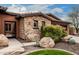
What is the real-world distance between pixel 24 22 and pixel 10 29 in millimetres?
272

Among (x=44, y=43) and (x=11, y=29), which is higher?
(x=11, y=29)

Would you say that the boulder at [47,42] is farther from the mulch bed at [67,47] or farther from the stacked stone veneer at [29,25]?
the stacked stone veneer at [29,25]

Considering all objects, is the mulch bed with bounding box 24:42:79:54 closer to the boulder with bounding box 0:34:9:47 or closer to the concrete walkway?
the concrete walkway

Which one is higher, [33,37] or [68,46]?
[33,37]

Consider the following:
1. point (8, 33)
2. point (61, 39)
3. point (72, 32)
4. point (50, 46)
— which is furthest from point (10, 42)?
point (72, 32)

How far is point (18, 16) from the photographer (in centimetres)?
301

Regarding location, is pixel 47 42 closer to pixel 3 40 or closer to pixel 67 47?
pixel 67 47

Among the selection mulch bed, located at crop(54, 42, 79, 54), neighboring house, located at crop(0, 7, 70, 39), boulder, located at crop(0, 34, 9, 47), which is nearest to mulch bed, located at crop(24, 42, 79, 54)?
mulch bed, located at crop(54, 42, 79, 54)

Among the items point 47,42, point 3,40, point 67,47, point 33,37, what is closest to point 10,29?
point 3,40

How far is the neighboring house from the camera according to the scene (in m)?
3.00

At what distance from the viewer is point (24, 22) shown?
302cm
